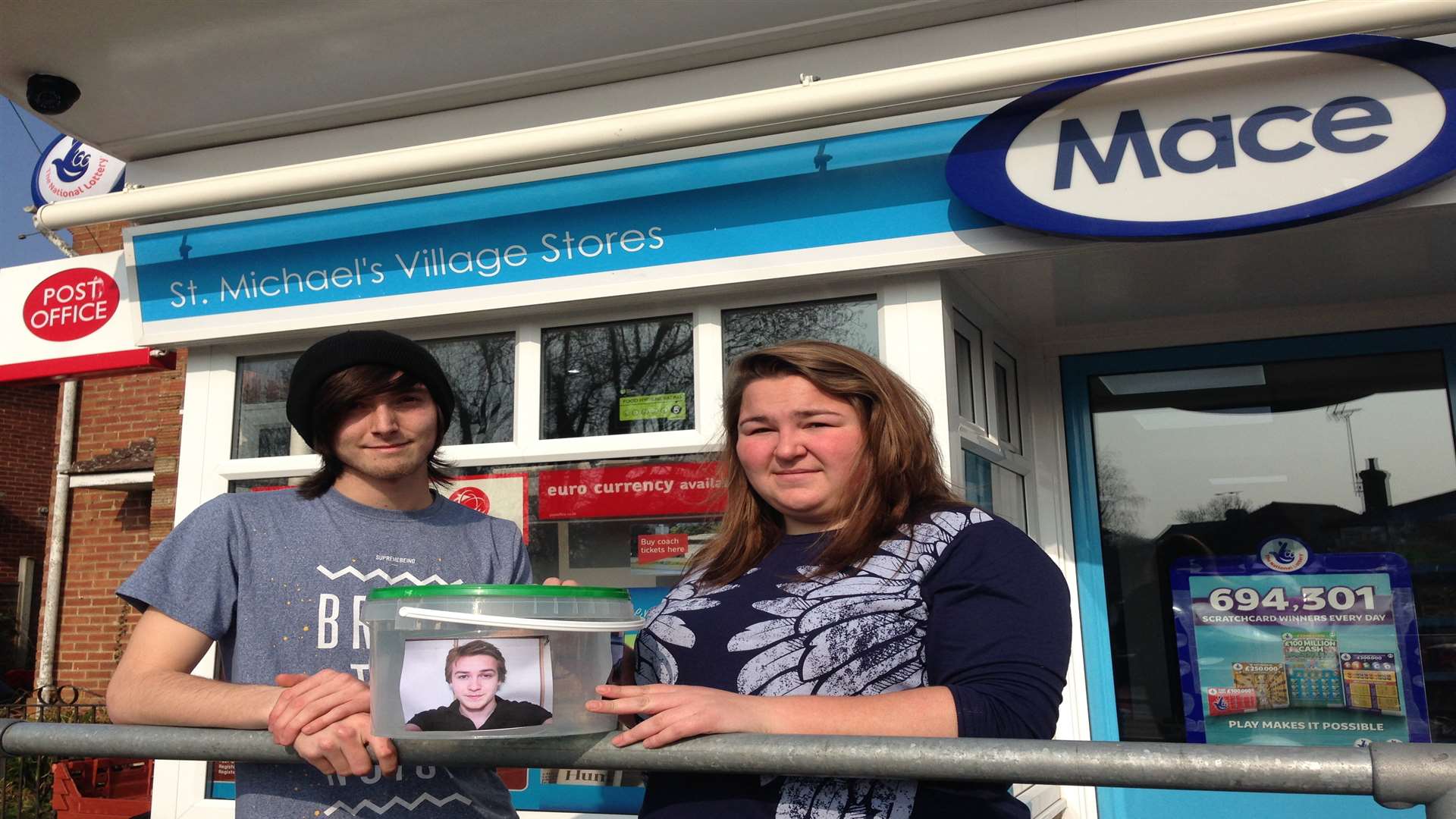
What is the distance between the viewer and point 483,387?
382 centimetres

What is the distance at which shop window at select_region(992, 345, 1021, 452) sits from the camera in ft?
12.4

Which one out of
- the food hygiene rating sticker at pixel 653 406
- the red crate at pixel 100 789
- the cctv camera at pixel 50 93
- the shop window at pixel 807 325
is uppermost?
the cctv camera at pixel 50 93

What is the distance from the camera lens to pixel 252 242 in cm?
394

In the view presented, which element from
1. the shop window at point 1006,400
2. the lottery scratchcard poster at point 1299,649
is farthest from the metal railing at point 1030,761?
the lottery scratchcard poster at point 1299,649

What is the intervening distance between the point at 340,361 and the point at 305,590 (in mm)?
394

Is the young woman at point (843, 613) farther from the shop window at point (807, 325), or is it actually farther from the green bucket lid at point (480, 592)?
the shop window at point (807, 325)

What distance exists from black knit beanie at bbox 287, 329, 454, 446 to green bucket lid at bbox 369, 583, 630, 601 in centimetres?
62

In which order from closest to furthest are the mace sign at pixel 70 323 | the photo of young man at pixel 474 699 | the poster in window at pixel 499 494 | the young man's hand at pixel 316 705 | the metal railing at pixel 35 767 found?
the photo of young man at pixel 474 699, the young man's hand at pixel 316 705, the poster in window at pixel 499 494, the mace sign at pixel 70 323, the metal railing at pixel 35 767

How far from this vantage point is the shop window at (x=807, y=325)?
10.9ft

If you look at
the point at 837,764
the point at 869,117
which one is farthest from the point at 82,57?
the point at 837,764

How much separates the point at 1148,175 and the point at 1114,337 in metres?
1.18

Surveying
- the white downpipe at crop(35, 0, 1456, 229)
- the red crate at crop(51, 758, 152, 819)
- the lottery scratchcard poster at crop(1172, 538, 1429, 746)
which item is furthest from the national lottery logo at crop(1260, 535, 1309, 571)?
the red crate at crop(51, 758, 152, 819)

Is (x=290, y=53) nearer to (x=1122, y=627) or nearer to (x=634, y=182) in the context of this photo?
(x=634, y=182)

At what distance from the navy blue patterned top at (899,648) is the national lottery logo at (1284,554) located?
2.63 m
